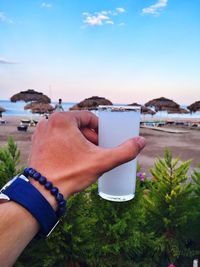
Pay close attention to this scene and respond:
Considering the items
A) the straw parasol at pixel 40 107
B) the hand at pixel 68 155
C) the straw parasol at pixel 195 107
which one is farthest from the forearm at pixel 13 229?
the straw parasol at pixel 195 107

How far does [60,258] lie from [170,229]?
33.5 inches

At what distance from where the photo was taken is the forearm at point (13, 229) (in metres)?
0.82

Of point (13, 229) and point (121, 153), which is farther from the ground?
point (121, 153)

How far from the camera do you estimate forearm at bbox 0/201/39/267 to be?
0.82m

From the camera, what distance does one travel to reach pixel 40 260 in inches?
82.4

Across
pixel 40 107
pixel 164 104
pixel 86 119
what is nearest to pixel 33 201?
pixel 86 119

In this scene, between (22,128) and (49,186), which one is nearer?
(49,186)

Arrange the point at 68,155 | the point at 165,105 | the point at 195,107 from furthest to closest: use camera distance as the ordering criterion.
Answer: the point at 165,105 < the point at 195,107 < the point at 68,155

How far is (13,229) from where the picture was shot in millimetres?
828

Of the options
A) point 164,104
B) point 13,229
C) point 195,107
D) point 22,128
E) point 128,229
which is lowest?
point 22,128

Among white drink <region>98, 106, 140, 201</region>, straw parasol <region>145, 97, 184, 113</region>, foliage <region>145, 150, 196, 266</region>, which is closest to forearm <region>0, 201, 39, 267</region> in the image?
white drink <region>98, 106, 140, 201</region>

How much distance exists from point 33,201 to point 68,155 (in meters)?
0.19

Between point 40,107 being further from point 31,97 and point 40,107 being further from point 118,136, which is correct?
point 118,136

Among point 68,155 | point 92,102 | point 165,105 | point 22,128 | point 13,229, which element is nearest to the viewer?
point 13,229
